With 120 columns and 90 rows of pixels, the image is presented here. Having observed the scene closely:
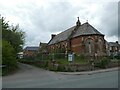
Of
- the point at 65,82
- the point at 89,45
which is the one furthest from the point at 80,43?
the point at 65,82

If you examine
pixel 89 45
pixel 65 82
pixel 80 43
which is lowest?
pixel 65 82

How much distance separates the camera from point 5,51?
25.1m

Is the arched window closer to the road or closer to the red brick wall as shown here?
the red brick wall

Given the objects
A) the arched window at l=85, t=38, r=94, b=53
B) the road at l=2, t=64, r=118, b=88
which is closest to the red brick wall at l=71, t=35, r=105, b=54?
the arched window at l=85, t=38, r=94, b=53

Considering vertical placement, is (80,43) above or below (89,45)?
above

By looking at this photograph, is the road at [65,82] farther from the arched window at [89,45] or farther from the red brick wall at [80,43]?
the red brick wall at [80,43]

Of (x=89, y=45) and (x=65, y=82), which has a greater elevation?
(x=89, y=45)

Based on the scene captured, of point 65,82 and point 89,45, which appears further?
point 89,45

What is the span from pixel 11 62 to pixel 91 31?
26798mm

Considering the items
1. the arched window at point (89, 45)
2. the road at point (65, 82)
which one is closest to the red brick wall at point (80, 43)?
the arched window at point (89, 45)

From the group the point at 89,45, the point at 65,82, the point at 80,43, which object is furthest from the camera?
the point at 80,43

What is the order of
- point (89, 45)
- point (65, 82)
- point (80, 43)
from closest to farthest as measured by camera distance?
point (65, 82) < point (89, 45) < point (80, 43)

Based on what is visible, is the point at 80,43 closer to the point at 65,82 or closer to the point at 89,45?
the point at 89,45

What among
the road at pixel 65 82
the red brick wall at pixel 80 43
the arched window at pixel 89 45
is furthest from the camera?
the red brick wall at pixel 80 43
